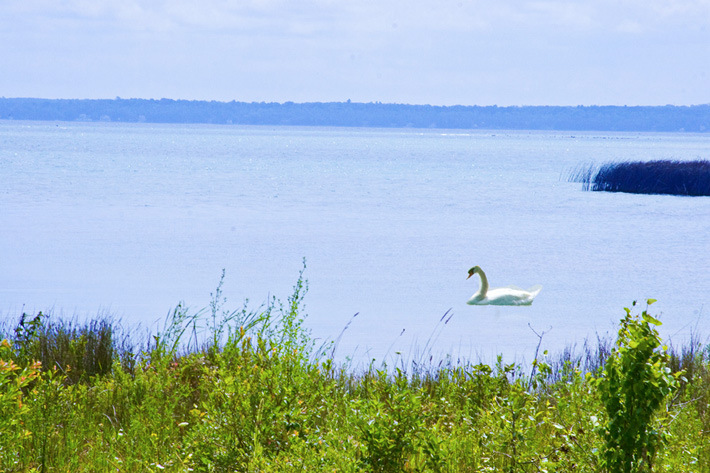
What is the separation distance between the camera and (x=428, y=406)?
6.04 metres

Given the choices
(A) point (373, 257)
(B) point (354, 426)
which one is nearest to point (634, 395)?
(B) point (354, 426)

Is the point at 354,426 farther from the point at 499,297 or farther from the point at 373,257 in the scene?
the point at 373,257

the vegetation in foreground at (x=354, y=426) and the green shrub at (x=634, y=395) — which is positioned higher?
the green shrub at (x=634, y=395)

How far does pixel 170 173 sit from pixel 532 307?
39.9m

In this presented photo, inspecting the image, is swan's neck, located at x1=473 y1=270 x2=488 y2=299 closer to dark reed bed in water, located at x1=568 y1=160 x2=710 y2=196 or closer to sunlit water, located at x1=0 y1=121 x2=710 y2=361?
sunlit water, located at x1=0 y1=121 x2=710 y2=361

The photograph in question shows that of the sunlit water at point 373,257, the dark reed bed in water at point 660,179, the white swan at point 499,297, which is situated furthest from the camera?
the dark reed bed in water at point 660,179

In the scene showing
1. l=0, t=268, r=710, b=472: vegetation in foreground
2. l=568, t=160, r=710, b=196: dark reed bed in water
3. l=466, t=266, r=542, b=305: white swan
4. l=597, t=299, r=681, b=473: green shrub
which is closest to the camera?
l=597, t=299, r=681, b=473: green shrub

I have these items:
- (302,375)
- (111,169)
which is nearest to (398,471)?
(302,375)

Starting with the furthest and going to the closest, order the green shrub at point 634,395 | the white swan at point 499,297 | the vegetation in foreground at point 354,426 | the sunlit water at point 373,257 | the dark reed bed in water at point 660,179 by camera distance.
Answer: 1. the dark reed bed in water at point 660,179
2. the white swan at point 499,297
3. the sunlit water at point 373,257
4. the vegetation in foreground at point 354,426
5. the green shrub at point 634,395

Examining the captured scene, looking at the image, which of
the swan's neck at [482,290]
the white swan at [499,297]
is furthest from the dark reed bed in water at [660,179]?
the swan's neck at [482,290]

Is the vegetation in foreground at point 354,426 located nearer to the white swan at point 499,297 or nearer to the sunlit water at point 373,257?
the sunlit water at point 373,257

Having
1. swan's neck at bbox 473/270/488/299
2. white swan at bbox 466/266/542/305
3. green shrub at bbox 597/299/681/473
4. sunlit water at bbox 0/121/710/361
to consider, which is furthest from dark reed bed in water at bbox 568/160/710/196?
green shrub at bbox 597/299/681/473

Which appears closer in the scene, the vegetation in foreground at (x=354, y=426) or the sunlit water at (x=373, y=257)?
the vegetation in foreground at (x=354, y=426)

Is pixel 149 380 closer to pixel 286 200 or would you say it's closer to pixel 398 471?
pixel 398 471
